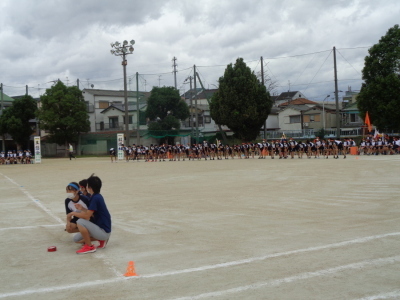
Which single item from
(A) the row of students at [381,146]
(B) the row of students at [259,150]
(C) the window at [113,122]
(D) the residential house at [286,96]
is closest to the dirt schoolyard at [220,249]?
(B) the row of students at [259,150]

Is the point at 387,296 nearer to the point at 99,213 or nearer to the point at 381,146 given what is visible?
the point at 99,213

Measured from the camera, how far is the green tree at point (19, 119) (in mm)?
62375

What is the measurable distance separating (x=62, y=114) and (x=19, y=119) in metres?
6.49

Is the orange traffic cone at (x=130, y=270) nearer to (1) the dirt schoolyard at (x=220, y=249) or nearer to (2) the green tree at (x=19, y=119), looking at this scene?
(1) the dirt schoolyard at (x=220, y=249)

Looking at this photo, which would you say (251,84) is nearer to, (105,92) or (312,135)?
(312,135)

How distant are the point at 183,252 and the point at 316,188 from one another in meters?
8.40

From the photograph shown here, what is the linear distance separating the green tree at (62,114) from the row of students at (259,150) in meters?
19.0

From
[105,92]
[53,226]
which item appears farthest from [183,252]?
[105,92]

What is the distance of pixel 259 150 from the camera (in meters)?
38.5

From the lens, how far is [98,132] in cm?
6769

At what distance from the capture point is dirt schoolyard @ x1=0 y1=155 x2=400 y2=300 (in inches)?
197

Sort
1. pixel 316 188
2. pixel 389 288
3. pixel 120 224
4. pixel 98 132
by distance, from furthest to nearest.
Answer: pixel 98 132 < pixel 316 188 < pixel 120 224 < pixel 389 288

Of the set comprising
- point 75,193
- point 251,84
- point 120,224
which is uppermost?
point 251,84

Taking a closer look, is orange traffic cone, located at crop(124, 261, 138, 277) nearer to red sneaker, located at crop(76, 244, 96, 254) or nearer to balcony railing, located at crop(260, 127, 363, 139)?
red sneaker, located at crop(76, 244, 96, 254)
